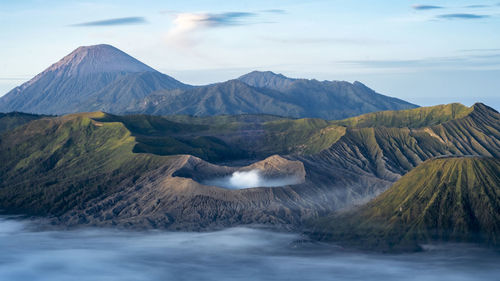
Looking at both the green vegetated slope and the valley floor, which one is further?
the green vegetated slope

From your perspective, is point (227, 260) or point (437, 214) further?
point (437, 214)

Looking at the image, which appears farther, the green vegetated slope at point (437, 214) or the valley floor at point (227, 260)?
the green vegetated slope at point (437, 214)

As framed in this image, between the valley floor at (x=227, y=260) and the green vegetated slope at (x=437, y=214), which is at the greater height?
the green vegetated slope at (x=437, y=214)

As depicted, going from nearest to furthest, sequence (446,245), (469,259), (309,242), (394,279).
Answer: (394,279), (469,259), (446,245), (309,242)

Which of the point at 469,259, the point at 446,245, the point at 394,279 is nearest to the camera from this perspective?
the point at 394,279

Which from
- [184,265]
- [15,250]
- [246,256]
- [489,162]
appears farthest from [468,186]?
[15,250]

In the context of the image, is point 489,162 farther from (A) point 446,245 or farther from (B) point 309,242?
(B) point 309,242

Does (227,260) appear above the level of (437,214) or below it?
below

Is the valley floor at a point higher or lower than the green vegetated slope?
lower
